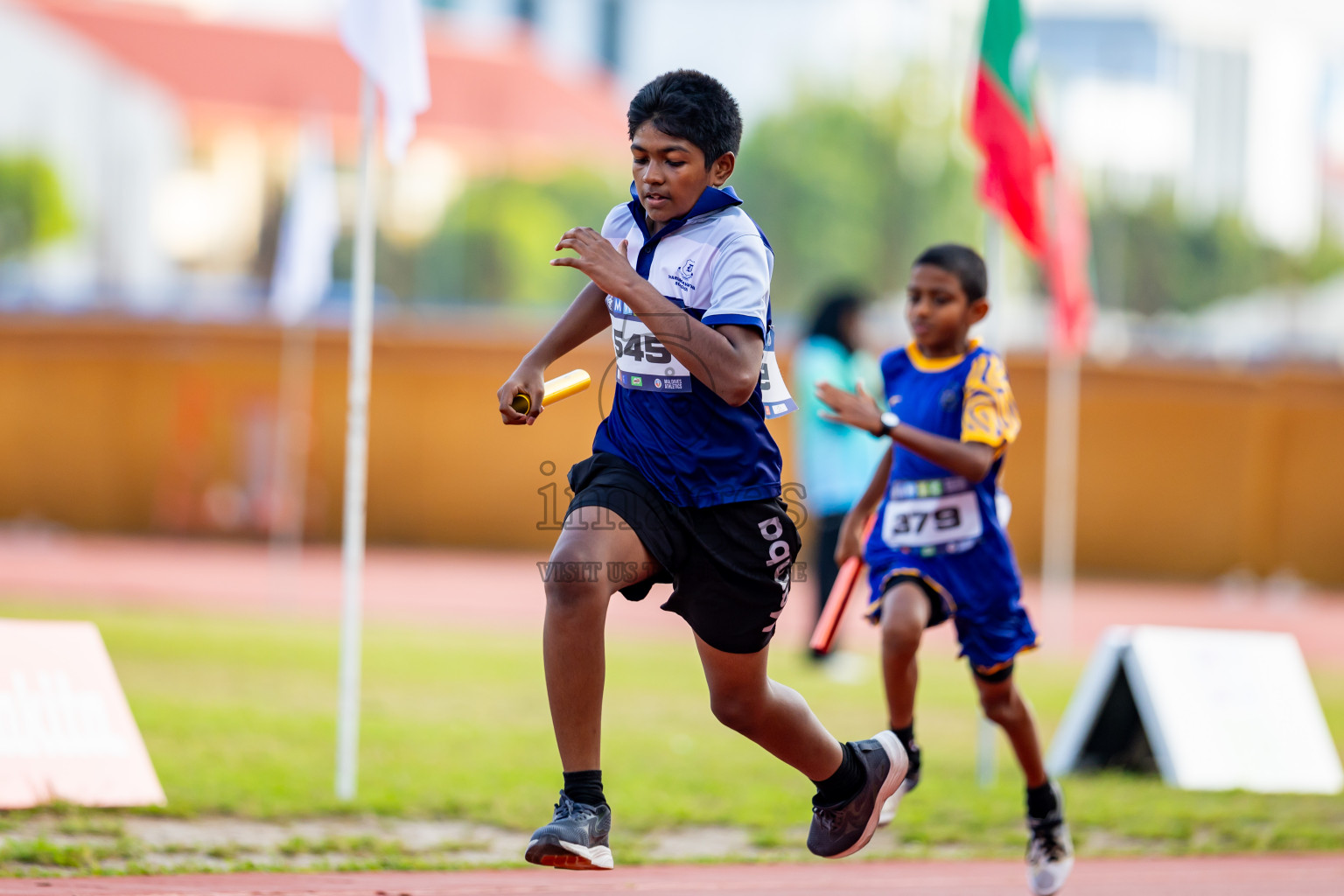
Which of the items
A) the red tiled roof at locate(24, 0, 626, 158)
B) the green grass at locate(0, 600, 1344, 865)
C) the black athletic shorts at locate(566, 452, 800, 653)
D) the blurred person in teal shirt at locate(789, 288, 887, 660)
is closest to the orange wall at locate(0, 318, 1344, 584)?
the red tiled roof at locate(24, 0, 626, 158)

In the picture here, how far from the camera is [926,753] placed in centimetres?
791

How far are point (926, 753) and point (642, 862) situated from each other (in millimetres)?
3032

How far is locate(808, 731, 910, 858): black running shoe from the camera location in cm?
407

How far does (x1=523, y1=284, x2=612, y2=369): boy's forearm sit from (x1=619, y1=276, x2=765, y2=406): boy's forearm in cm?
43

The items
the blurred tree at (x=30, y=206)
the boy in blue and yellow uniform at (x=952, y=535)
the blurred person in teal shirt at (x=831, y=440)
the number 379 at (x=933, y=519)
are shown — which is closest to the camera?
the boy in blue and yellow uniform at (x=952, y=535)

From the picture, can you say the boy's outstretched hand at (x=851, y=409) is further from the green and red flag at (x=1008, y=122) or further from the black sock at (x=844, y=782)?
the green and red flag at (x=1008, y=122)

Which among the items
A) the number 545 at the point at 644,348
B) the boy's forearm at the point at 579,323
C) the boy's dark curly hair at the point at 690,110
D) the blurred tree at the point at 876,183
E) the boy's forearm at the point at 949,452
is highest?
the blurred tree at the point at 876,183

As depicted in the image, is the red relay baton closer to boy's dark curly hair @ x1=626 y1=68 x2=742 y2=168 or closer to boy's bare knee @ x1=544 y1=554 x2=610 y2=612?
boy's bare knee @ x1=544 y1=554 x2=610 y2=612

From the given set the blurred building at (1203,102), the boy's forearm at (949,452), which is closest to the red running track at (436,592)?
the boy's forearm at (949,452)

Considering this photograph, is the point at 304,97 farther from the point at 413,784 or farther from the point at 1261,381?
the point at 413,784

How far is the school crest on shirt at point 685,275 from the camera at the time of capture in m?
3.66

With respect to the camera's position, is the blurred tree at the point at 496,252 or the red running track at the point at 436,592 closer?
the red running track at the point at 436,592

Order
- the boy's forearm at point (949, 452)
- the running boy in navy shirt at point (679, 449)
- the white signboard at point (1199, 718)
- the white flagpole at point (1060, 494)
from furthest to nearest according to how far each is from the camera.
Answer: the white flagpole at point (1060, 494)
the white signboard at point (1199, 718)
the boy's forearm at point (949, 452)
the running boy in navy shirt at point (679, 449)

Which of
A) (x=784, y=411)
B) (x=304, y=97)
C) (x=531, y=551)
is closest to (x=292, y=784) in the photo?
(x=784, y=411)
